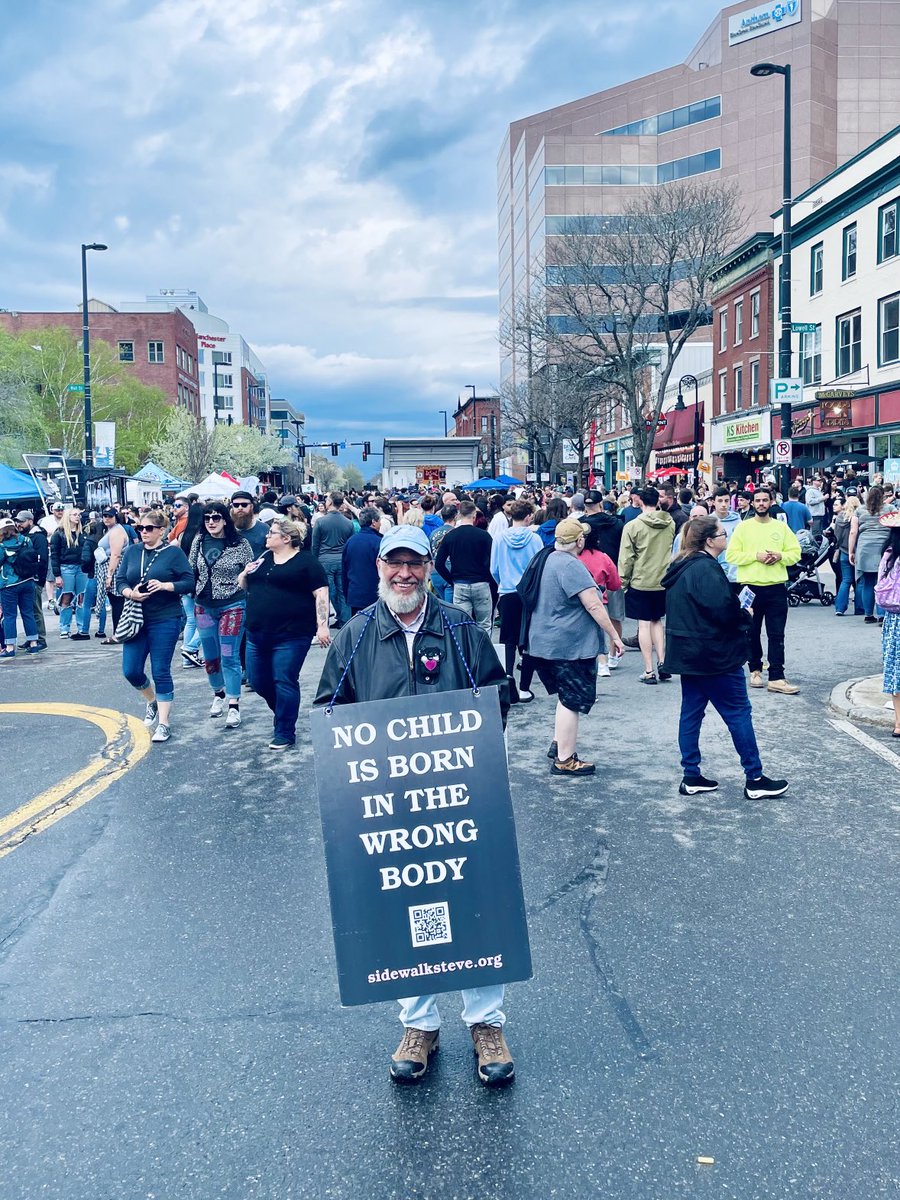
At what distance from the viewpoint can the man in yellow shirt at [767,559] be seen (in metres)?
9.38

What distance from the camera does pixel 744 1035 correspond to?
370 centimetres

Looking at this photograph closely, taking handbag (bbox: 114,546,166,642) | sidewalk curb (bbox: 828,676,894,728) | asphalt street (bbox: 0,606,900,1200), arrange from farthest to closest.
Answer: sidewalk curb (bbox: 828,676,894,728) → handbag (bbox: 114,546,166,642) → asphalt street (bbox: 0,606,900,1200)

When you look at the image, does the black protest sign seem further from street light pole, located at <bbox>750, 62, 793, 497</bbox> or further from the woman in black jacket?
street light pole, located at <bbox>750, 62, 793, 497</bbox>

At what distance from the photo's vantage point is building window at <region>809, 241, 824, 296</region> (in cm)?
3481

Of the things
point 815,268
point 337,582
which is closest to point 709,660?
point 337,582

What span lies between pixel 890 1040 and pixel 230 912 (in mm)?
2822

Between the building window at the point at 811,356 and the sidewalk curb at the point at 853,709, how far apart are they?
89.6 ft

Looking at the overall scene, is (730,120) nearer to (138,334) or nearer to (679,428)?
(679,428)

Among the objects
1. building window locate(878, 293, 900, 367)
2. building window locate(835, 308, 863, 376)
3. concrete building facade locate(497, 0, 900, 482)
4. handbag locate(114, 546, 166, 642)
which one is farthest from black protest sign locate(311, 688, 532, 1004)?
concrete building facade locate(497, 0, 900, 482)

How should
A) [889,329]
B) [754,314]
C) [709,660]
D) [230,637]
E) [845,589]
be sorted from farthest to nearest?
[754,314] < [889,329] < [845,589] < [230,637] < [709,660]

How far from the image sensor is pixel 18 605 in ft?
44.7

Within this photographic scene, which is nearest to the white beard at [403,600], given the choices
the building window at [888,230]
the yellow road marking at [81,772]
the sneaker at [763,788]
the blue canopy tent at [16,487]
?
the yellow road marking at [81,772]

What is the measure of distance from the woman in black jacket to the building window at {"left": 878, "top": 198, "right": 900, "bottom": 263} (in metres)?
26.7

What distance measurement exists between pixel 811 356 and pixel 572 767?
31.4 m
